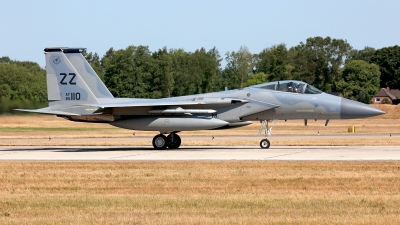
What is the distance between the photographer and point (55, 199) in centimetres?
1204

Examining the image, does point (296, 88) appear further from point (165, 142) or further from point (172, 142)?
point (165, 142)

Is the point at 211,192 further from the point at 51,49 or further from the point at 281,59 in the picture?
the point at 281,59

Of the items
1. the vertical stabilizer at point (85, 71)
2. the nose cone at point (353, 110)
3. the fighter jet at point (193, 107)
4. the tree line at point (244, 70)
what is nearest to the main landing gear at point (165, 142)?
the fighter jet at point (193, 107)

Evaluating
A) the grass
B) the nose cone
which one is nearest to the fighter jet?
the nose cone

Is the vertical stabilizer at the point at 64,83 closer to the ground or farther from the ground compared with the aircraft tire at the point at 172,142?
farther from the ground

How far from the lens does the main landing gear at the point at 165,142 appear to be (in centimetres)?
2583

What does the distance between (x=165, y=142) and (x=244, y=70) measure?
84.0 metres

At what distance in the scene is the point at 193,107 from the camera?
25281mm

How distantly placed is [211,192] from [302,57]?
301 feet

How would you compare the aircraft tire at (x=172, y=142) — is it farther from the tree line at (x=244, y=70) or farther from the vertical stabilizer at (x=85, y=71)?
the tree line at (x=244, y=70)

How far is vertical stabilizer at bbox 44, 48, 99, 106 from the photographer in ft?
85.3

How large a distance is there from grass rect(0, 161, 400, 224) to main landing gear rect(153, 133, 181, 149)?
7072mm

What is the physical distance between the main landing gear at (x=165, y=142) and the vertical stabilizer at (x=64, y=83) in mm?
2952

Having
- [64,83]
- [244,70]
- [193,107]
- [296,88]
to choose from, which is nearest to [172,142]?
[193,107]
